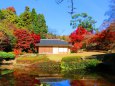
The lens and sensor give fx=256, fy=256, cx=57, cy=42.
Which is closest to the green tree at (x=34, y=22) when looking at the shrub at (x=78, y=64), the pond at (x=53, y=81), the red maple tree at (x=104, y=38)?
the red maple tree at (x=104, y=38)

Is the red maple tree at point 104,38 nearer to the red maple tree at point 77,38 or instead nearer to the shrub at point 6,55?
the red maple tree at point 77,38

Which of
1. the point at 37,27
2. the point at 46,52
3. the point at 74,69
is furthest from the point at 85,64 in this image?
the point at 37,27

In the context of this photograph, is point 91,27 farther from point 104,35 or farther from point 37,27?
point 104,35

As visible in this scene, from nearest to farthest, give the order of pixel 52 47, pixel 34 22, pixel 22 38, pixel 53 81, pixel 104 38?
pixel 53 81, pixel 104 38, pixel 22 38, pixel 52 47, pixel 34 22

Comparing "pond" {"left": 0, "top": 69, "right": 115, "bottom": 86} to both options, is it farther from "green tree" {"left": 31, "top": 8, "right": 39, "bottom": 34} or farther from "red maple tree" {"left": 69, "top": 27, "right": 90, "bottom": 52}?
"green tree" {"left": 31, "top": 8, "right": 39, "bottom": 34}

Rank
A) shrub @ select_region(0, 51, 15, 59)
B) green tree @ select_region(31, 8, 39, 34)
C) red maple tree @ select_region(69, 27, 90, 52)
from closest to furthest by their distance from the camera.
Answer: shrub @ select_region(0, 51, 15, 59) → red maple tree @ select_region(69, 27, 90, 52) → green tree @ select_region(31, 8, 39, 34)

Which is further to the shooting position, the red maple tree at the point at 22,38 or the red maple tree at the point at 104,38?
the red maple tree at the point at 22,38

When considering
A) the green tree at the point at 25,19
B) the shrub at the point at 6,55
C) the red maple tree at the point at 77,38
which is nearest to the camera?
the shrub at the point at 6,55

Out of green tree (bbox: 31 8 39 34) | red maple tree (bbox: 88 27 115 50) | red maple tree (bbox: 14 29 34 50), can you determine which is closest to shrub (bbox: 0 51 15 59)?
red maple tree (bbox: 14 29 34 50)

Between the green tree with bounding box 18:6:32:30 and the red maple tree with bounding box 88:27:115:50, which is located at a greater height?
the green tree with bounding box 18:6:32:30

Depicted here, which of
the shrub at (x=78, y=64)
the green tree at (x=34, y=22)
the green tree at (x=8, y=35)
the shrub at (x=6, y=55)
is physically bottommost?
the shrub at (x=78, y=64)

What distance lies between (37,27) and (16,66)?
2266 cm

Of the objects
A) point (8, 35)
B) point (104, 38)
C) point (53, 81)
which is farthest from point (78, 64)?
point (8, 35)

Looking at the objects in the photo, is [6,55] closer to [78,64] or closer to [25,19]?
[78,64]
